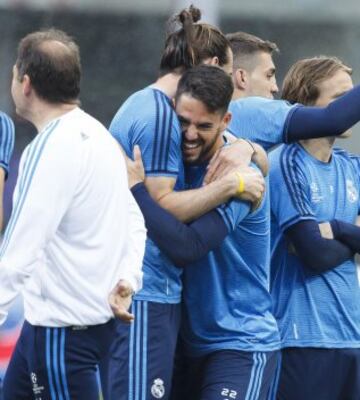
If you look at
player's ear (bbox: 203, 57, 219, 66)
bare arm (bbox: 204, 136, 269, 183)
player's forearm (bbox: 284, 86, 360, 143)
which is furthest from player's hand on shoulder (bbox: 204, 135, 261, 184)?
player's ear (bbox: 203, 57, 219, 66)

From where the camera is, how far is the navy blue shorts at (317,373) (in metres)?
6.55

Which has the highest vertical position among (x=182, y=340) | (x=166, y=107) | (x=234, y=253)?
(x=166, y=107)

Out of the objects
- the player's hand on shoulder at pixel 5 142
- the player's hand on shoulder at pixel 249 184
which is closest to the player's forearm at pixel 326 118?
the player's hand on shoulder at pixel 249 184

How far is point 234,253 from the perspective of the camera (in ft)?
20.0

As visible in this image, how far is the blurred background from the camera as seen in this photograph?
10.1 metres

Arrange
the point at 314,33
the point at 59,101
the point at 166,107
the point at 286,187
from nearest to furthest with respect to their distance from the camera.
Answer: the point at 59,101 → the point at 166,107 → the point at 286,187 → the point at 314,33

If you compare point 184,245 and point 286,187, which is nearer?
point 184,245

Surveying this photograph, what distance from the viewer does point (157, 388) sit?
596 centimetres

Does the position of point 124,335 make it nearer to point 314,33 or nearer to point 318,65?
point 318,65

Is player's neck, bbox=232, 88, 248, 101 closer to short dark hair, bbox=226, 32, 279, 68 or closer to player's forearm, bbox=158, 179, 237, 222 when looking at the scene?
short dark hair, bbox=226, 32, 279, 68

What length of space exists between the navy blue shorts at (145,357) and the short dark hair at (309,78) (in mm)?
1241

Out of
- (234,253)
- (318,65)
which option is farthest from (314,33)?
(234,253)

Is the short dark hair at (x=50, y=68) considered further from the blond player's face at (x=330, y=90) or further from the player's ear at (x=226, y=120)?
the blond player's face at (x=330, y=90)

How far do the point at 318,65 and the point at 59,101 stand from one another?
5.16ft
